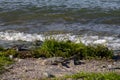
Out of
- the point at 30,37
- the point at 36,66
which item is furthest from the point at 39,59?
the point at 30,37

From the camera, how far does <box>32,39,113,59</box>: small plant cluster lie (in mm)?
8969

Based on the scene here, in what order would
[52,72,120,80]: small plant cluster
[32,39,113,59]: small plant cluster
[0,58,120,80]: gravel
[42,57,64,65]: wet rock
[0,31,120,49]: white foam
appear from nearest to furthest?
[52,72,120,80]: small plant cluster
[0,58,120,80]: gravel
[42,57,64,65]: wet rock
[32,39,113,59]: small plant cluster
[0,31,120,49]: white foam

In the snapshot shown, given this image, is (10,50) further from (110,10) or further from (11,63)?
(110,10)

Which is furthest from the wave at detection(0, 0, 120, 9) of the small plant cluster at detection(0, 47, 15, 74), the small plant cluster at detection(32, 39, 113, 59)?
the small plant cluster at detection(0, 47, 15, 74)

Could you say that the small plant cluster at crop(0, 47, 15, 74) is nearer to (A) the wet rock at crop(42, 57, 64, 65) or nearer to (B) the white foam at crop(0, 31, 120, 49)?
(A) the wet rock at crop(42, 57, 64, 65)

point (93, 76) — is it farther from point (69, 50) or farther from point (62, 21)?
point (62, 21)

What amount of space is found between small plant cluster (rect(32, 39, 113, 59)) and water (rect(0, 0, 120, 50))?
1531mm

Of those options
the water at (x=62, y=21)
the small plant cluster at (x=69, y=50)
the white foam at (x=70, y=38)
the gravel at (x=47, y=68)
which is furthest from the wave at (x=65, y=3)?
the gravel at (x=47, y=68)

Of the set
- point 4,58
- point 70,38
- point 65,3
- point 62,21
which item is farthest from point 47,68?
point 65,3

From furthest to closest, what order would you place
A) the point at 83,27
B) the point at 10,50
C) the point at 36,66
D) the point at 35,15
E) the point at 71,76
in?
the point at 35,15 < the point at 83,27 < the point at 10,50 < the point at 36,66 < the point at 71,76

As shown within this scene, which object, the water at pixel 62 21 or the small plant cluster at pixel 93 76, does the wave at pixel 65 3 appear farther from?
the small plant cluster at pixel 93 76

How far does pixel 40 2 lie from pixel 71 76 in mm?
14578

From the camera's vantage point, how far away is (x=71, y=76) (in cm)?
699

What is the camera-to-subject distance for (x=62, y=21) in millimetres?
16344
